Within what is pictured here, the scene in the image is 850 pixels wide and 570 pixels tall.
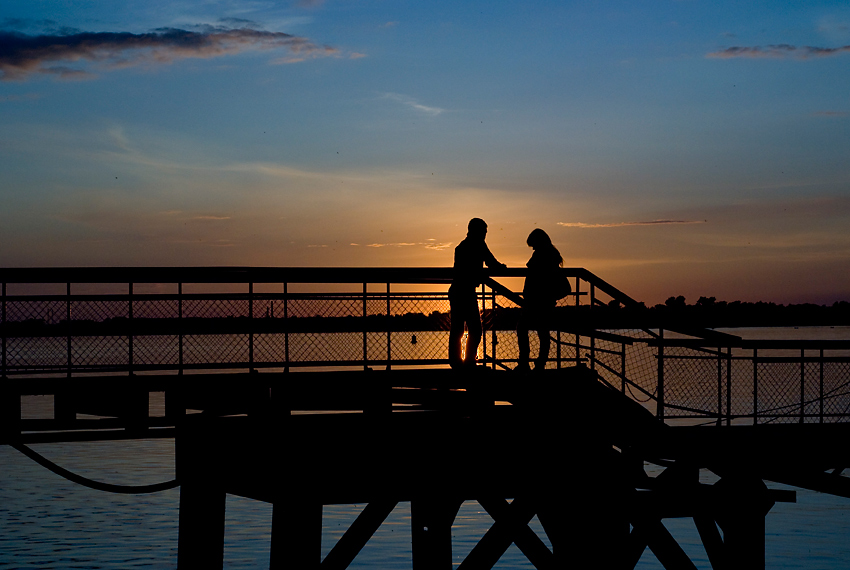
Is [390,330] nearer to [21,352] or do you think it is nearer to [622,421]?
[21,352]

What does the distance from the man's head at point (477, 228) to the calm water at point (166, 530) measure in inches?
353

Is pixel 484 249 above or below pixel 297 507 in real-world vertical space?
above

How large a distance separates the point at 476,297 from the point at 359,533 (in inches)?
195

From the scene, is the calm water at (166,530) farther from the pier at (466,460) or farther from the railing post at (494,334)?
the pier at (466,460)

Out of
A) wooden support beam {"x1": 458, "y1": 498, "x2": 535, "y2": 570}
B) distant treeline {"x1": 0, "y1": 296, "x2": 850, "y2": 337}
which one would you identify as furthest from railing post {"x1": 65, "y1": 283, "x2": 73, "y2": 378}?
wooden support beam {"x1": 458, "y1": 498, "x2": 535, "y2": 570}

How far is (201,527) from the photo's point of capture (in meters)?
5.97

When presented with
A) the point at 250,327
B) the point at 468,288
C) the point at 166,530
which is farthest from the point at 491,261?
the point at 166,530

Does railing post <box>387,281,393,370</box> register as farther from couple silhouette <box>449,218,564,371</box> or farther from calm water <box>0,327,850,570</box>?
calm water <box>0,327,850,570</box>

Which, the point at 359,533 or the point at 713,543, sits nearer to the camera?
the point at 359,533

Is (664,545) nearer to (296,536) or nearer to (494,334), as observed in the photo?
(296,536)

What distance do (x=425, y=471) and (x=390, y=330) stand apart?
5.59m

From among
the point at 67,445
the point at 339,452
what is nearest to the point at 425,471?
the point at 339,452

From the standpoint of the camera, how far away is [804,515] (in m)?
23.4

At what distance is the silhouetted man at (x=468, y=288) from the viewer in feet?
35.8
